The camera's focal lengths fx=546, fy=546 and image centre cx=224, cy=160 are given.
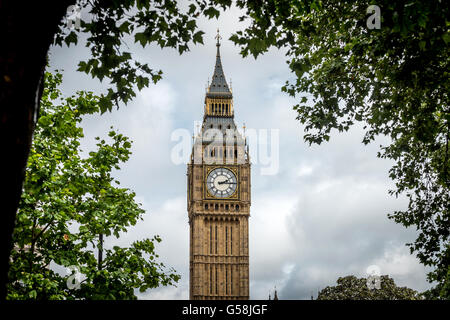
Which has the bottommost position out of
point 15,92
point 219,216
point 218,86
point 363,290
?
point 15,92

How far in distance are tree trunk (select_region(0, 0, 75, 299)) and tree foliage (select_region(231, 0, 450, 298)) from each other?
4.51m

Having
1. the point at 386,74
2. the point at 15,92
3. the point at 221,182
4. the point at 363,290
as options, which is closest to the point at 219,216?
the point at 221,182

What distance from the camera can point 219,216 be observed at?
238ft

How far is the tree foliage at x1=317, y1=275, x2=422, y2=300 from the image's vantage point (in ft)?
148

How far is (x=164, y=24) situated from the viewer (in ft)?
23.4

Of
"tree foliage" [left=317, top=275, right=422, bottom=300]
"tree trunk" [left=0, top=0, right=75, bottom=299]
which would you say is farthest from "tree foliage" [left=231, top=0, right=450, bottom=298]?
"tree foliage" [left=317, top=275, right=422, bottom=300]

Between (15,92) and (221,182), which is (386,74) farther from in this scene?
(221,182)

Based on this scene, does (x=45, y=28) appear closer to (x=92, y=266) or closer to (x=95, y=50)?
(x=95, y=50)

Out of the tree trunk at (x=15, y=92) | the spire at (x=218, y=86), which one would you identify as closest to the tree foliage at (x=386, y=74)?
the tree trunk at (x=15, y=92)

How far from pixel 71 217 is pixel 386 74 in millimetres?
9695
